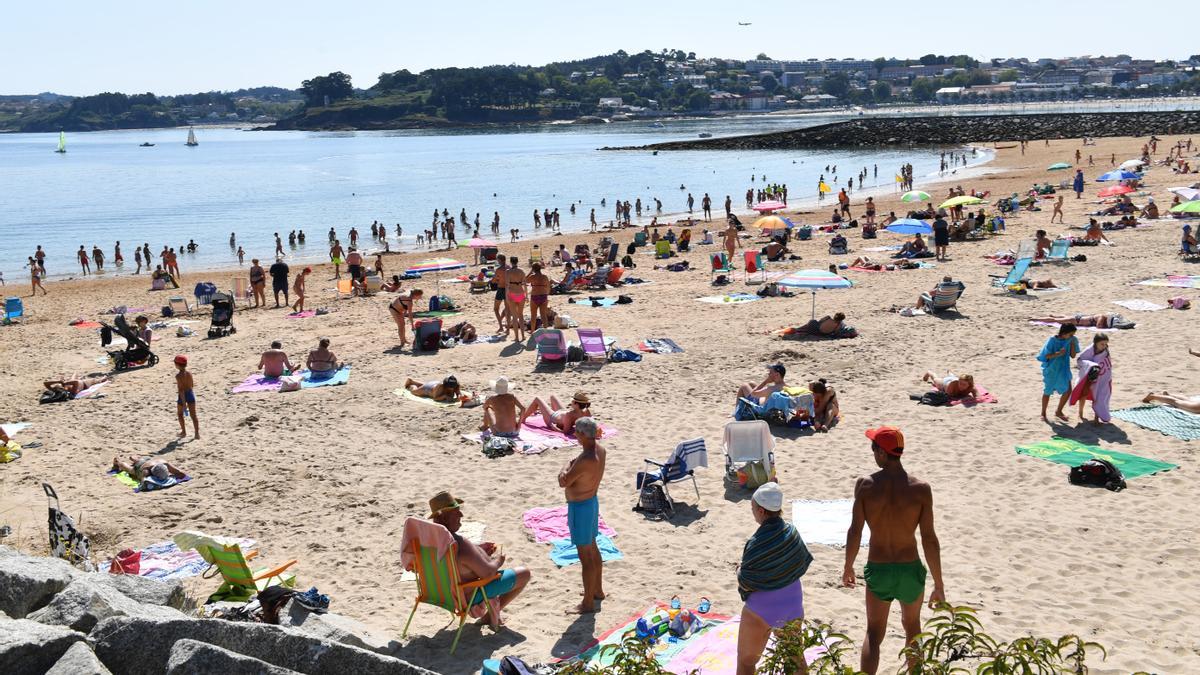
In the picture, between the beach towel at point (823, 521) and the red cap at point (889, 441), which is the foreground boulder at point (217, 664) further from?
the beach towel at point (823, 521)

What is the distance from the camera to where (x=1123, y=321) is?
550 inches

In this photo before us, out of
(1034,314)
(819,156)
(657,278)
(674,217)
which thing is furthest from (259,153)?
(1034,314)

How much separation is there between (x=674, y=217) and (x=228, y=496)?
1452 inches

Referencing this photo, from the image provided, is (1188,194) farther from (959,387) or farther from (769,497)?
(769,497)

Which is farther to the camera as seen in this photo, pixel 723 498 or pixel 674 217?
pixel 674 217

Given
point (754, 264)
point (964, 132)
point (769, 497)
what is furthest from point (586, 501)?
point (964, 132)

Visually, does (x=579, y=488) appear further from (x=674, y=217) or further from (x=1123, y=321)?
(x=674, y=217)

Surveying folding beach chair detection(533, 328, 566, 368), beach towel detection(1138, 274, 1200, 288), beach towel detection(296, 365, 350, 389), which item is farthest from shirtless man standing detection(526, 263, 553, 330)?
beach towel detection(1138, 274, 1200, 288)

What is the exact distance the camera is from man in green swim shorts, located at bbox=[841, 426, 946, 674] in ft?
16.4

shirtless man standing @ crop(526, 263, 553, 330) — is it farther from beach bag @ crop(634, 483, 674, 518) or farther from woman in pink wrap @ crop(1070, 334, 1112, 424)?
woman in pink wrap @ crop(1070, 334, 1112, 424)

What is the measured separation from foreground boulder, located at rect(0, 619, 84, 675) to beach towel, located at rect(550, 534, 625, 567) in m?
3.59

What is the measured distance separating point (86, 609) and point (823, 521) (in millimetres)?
5323

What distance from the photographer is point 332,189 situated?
70562mm

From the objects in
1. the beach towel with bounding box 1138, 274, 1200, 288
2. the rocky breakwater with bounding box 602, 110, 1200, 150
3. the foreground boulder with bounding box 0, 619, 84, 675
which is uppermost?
the rocky breakwater with bounding box 602, 110, 1200, 150
